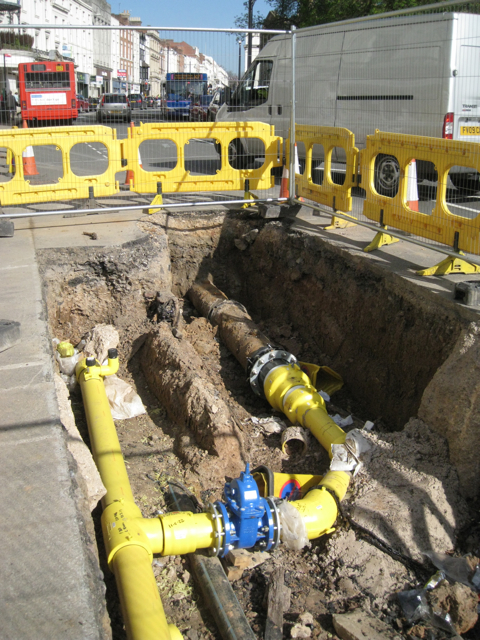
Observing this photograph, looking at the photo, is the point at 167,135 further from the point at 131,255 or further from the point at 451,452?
the point at 451,452

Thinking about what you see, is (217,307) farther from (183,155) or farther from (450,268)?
(450,268)

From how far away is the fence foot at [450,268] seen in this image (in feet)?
17.3

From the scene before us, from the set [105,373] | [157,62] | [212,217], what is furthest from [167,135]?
[105,373]

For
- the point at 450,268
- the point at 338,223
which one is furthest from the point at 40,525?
the point at 338,223

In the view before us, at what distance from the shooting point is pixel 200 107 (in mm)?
11688

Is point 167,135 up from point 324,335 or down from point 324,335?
up

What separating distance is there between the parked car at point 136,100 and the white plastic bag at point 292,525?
263 inches

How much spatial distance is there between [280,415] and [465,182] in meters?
3.86

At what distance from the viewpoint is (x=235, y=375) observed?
5.96 meters

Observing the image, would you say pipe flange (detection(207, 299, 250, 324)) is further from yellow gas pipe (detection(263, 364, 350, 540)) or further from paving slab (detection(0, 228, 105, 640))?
paving slab (detection(0, 228, 105, 640))

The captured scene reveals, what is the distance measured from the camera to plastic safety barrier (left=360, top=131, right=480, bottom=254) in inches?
192

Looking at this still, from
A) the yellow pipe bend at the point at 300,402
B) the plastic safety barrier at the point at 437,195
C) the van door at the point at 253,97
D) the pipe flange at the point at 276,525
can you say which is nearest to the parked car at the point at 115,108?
the van door at the point at 253,97

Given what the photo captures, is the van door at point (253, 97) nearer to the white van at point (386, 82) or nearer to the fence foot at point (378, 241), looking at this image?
the white van at point (386, 82)

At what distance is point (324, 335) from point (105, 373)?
2666 mm
